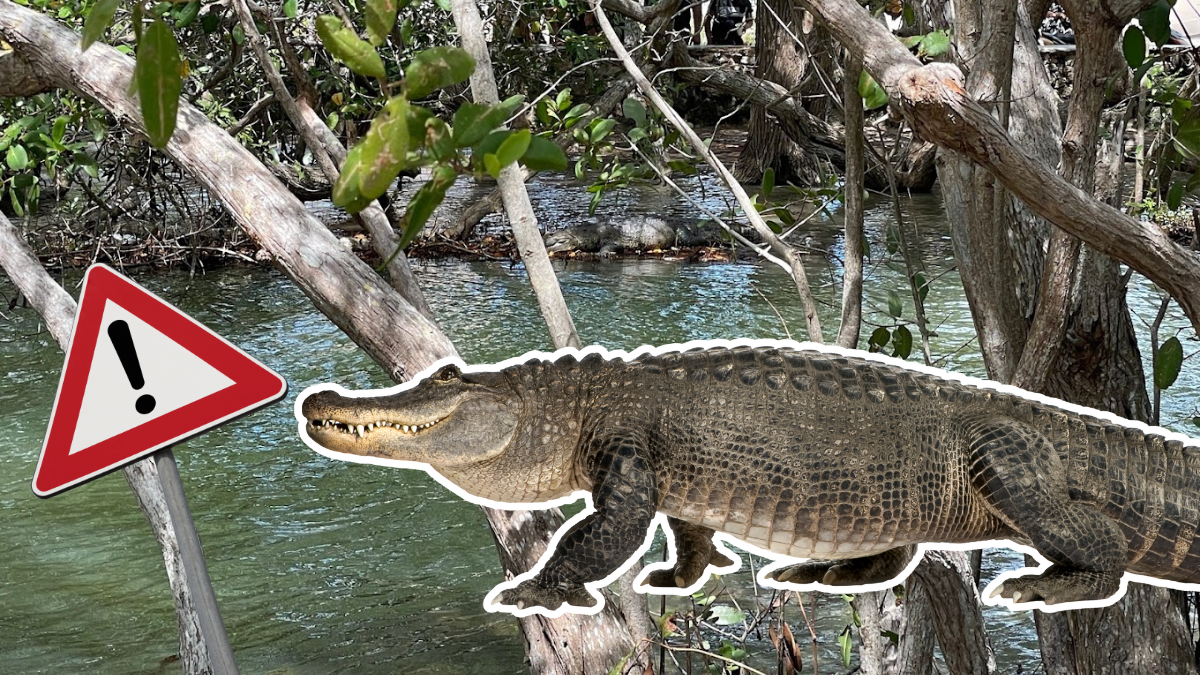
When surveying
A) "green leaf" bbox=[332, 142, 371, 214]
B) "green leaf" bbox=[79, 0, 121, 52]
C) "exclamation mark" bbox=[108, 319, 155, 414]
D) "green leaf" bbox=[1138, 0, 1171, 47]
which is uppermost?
"green leaf" bbox=[1138, 0, 1171, 47]

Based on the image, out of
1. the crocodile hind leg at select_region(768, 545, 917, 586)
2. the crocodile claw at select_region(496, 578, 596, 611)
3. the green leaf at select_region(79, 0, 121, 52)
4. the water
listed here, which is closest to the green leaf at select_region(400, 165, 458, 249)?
the green leaf at select_region(79, 0, 121, 52)

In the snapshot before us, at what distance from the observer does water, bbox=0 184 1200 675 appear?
17.2ft

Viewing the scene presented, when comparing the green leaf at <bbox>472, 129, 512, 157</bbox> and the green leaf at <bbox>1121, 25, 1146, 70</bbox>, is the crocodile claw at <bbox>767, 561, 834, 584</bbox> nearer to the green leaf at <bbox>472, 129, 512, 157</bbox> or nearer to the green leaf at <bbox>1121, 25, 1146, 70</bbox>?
the green leaf at <bbox>472, 129, 512, 157</bbox>

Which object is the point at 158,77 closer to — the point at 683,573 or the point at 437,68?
the point at 437,68

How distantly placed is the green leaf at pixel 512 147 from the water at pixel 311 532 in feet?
7.17

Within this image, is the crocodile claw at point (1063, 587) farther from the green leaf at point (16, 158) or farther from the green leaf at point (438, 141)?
the green leaf at point (16, 158)

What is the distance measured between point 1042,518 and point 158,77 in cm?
121

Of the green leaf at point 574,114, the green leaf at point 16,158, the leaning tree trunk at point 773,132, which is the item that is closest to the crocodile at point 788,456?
the green leaf at point 574,114

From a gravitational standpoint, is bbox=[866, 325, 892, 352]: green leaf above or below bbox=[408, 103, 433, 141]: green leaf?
below

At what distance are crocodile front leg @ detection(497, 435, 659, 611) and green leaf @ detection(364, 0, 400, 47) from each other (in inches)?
25.3

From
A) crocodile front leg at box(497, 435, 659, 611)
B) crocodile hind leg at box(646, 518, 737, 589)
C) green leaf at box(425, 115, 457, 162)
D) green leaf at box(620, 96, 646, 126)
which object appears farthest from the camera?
green leaf at box(620, 96, 646, 126)

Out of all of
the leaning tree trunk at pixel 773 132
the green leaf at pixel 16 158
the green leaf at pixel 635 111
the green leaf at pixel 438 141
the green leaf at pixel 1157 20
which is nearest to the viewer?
the green leaf at pixel 438 141

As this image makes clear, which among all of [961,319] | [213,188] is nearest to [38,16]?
[213,188]

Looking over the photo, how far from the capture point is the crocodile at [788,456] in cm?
158
